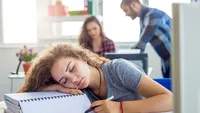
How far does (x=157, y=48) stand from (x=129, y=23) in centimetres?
126

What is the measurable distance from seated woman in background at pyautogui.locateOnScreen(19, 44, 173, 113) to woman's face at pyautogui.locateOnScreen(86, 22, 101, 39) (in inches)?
80.1

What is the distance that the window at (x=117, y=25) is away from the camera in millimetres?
4281

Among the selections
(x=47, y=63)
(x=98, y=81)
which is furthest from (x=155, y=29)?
(x=47, y=63)

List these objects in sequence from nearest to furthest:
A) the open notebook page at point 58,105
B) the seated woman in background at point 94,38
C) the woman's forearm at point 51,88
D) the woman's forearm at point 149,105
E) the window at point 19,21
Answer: the open notebook page at point 58,105 < the woman's forearm at point 149,105 < the woman's forearm at point 51,88 < the seated woman in background at point 94,38 < the window at point 19,21

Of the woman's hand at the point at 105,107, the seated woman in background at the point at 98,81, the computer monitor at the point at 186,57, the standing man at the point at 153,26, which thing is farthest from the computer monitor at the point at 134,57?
the computer monitor at the point at 186,57

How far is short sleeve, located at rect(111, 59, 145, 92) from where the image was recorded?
3.86 ft

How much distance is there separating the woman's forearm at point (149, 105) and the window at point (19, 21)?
347 centimetres

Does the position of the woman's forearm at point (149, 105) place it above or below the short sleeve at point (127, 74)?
below

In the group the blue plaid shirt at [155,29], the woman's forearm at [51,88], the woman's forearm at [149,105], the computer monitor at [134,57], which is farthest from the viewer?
the blue plaid shirt at [155,29]

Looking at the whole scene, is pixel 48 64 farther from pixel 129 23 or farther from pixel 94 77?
pixel 129 23

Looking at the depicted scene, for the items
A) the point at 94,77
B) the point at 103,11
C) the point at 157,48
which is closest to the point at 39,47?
the point at 103,11

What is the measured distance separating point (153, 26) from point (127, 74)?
1.80m

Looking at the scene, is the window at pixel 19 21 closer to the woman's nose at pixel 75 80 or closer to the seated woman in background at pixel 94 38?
the seated woman in background at pixel 94 38

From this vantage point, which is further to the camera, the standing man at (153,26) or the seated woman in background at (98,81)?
the standing man at (153,26)
